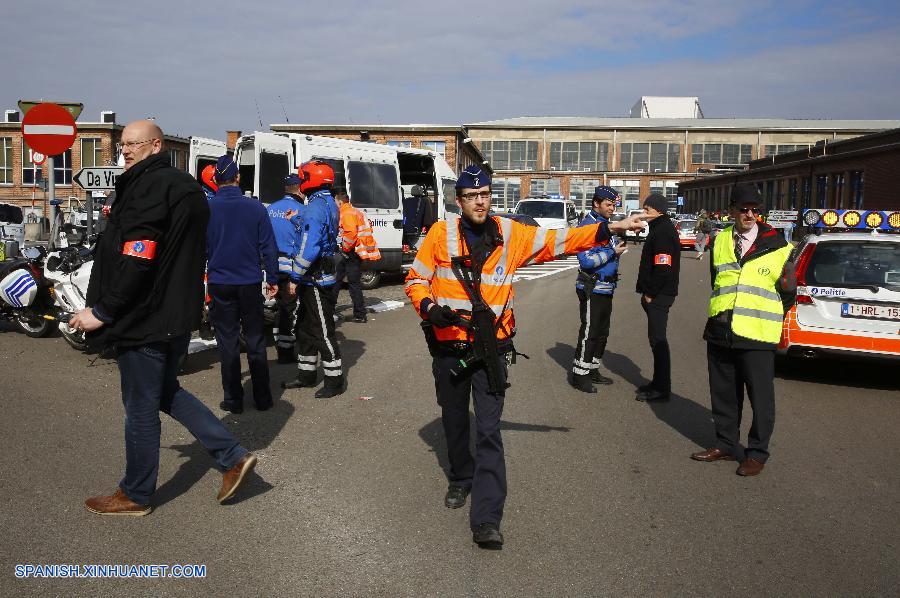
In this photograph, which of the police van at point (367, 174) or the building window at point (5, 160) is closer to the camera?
the police van at point (367, 174)

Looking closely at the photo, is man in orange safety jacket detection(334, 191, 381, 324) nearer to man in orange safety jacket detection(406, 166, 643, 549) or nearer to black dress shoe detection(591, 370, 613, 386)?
black dress shoe detection(591, 370, 613, 386)

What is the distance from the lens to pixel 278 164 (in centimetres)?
1394

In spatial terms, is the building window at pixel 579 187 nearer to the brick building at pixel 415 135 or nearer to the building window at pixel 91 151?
the brick building at pixel 415 135

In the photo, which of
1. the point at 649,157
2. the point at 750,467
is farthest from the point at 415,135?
the point at 750,467

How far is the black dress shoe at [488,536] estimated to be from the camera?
4.15 metres

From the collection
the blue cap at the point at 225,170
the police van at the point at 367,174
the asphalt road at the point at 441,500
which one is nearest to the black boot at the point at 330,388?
the asphalt road at the point at 441,500

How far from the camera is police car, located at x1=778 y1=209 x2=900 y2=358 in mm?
8008

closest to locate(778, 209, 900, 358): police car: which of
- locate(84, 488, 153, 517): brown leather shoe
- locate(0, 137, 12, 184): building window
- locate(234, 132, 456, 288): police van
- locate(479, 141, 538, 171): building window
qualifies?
locate(234, 132, 456, 288): police van

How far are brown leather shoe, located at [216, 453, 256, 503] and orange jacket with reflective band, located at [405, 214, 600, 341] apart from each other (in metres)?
1.36

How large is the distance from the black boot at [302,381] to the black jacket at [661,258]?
3.28m

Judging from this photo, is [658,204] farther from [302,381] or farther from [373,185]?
[373,185]

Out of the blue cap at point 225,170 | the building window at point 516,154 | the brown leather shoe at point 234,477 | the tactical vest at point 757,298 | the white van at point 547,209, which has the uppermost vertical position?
the building window at point 516,154

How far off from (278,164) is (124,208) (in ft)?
32.6

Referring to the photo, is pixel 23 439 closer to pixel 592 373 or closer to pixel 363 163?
pixel 592 373
